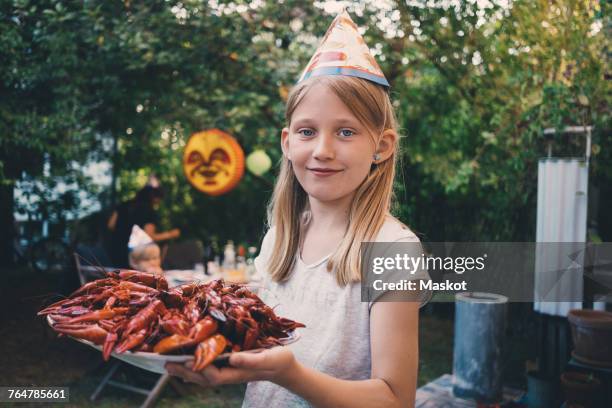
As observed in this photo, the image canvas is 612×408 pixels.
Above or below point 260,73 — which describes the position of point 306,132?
below

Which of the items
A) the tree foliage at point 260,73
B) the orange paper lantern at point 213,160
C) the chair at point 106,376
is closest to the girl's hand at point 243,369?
the tree foliage at point 260,73

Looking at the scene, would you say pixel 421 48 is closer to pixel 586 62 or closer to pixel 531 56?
pixel 531 56

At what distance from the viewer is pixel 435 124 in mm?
7238

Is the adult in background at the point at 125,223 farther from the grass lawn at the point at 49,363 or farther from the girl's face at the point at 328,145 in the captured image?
the girl's face at the point at 328,145

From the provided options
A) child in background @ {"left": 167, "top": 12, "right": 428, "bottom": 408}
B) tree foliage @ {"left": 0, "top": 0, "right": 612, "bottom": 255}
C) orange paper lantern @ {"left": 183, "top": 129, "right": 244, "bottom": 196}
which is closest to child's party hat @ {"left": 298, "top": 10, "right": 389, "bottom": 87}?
child in background @ {"left": 167, "top": 12, "right": 428, "bottom": 408}

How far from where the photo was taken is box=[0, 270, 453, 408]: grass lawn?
16.4 feet

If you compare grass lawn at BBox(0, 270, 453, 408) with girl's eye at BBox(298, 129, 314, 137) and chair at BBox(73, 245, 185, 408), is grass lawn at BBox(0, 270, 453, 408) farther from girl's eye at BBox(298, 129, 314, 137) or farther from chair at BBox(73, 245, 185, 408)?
girl's eye at BBox(298, 129, 314, 137)

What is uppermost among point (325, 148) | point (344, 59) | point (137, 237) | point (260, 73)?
point (260, 73)

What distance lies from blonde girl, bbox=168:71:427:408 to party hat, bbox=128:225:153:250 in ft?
14.5

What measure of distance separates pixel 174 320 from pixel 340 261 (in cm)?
52

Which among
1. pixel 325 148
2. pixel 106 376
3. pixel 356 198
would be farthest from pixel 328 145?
pixel 106 376

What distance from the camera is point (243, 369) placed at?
1160mm

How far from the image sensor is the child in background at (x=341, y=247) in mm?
1354

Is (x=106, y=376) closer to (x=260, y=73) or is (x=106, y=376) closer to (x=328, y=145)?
(x=260, y=73)
